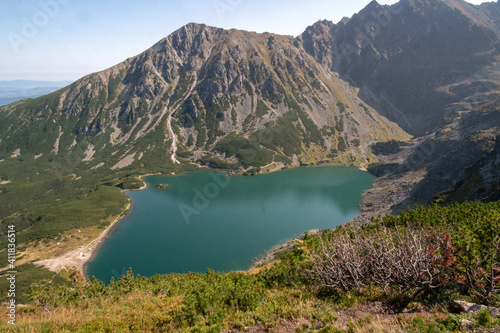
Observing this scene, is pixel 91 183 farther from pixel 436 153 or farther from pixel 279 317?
pixel 436 153

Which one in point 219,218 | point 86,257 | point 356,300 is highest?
point 356,300

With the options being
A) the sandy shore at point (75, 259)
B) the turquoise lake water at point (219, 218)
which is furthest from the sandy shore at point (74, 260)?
the turquoise lake water at point (219, 218)

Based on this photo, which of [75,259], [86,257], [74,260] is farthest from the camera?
[86,257]

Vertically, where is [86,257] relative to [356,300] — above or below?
below

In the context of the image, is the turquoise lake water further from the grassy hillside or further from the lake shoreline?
the grassy hillside

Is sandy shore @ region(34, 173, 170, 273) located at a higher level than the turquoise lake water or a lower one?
lower

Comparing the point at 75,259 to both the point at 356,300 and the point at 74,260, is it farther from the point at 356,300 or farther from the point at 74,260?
the point at 356,300

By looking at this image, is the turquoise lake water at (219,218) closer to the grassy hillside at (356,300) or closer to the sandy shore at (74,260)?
the sandy shore at (74,260)

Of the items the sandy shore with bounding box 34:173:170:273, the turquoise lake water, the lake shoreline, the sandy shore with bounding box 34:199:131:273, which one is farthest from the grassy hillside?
the sandy shore with bounding box 34:173:170:273

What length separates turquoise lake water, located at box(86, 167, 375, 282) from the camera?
79500 millimetres

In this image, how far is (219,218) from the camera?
109 meters

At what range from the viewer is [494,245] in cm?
1377

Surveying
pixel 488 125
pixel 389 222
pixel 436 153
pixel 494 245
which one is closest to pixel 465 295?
pixel 494 245

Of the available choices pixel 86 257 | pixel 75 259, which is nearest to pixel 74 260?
pixel 75 259
